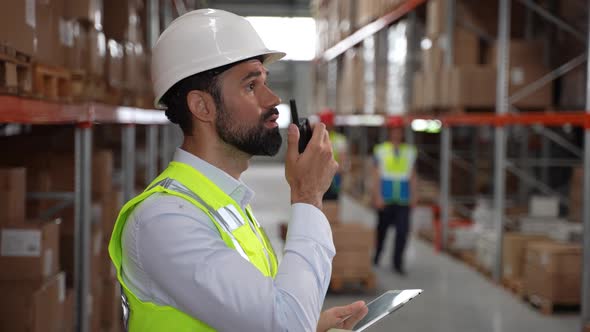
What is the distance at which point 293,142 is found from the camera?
1.79 metres

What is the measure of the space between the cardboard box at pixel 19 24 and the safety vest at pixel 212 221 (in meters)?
1.58

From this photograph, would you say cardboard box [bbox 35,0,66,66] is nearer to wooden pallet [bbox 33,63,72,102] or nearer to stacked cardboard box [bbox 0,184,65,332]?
wooden pallet [bbox 33,63,72,102]

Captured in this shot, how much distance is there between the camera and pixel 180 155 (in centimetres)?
195

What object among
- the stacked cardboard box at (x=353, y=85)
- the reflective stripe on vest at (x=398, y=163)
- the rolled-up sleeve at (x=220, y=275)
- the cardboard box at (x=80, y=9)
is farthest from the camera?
the stacked cardboard box at (x=353, y=85)

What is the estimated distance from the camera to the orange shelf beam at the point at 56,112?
2993 mm

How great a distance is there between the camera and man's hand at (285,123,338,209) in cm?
179

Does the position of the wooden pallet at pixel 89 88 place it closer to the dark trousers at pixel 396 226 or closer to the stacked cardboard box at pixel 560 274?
the stacked cardboard box at pixel 560 274

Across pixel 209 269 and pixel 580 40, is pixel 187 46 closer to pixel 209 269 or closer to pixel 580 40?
pixel 209 269

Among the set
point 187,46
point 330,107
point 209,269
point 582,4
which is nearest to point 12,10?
point 187,46

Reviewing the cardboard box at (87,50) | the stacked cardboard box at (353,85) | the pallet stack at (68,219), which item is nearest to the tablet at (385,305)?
the pallet stack at (68,219)

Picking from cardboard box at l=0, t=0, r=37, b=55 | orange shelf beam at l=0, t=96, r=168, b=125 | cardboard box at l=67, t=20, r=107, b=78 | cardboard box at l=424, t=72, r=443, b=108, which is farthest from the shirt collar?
cardboard box at l=424, t=72, r=443, b=108

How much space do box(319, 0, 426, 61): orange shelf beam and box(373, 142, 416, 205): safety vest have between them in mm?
2564

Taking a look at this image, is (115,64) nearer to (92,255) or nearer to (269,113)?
(92,255)

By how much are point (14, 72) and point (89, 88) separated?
1948 millimetres
